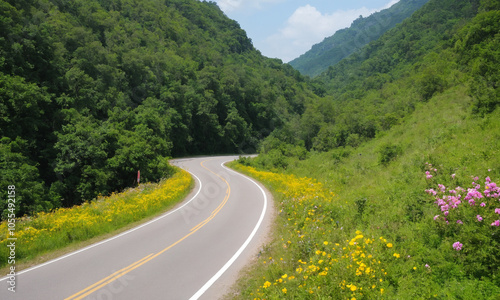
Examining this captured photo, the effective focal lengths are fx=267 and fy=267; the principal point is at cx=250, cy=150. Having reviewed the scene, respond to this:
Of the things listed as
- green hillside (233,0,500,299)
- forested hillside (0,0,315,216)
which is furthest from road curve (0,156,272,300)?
forested hillside (0,0,315,216)

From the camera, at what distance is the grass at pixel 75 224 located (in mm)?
9141

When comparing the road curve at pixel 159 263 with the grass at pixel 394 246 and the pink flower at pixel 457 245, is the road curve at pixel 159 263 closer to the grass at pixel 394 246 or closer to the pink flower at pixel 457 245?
the grass at pixel 394 246

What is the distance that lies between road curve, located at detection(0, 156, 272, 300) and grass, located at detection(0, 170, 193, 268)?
110cm

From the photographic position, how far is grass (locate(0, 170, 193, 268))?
360 inches

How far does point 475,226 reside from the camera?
16.6 ft

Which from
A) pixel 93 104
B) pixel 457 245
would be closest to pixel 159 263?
pixel 457 245

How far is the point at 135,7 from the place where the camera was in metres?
79.8

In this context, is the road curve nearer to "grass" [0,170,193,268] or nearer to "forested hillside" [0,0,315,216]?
"grass" [0,170,193,268]

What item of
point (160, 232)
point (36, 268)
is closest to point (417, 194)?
point (160, 232)

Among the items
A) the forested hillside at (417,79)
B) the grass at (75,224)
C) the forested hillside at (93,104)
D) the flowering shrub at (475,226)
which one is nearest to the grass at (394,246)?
the flowering shrub at (475,226)

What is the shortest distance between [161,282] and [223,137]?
198 ft

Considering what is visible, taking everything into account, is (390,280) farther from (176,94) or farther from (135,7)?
(135,7)

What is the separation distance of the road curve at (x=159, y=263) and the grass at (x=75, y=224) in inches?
43.1

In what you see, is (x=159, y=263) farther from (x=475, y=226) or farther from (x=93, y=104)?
(x=93, y=104)
